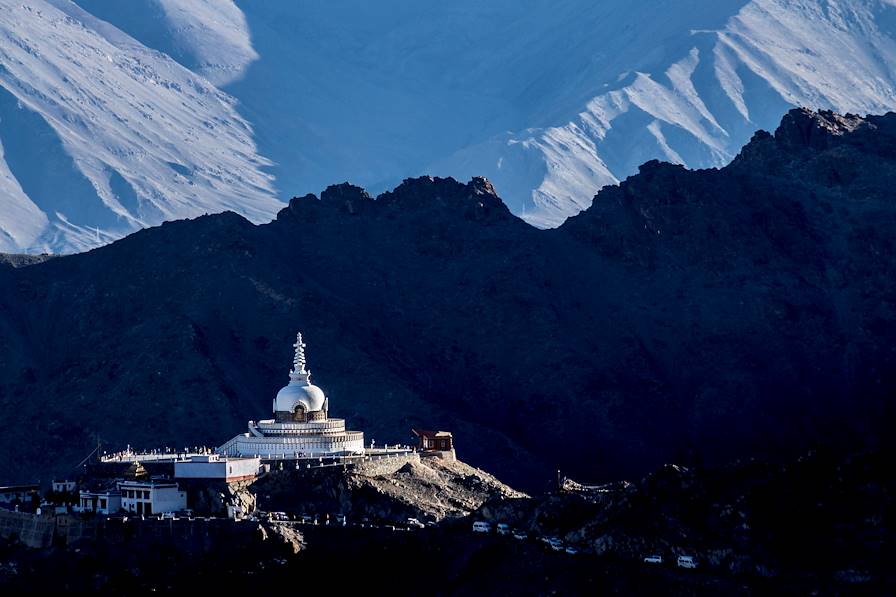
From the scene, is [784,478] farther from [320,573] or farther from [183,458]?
[183,458]

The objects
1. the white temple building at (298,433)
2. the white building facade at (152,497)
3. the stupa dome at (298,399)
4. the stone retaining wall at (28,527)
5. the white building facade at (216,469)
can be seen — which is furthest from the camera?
the stupa dome at (298,399)

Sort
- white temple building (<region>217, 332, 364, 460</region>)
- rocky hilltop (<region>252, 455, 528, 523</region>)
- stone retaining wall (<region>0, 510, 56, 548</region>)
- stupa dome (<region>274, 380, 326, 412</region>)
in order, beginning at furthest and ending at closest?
1. stupa dome (<region>274, 380, 326, 412</region>)
2. white temple building (<region>217, 332, 364, 460</region>)
3. rocky hilltop (<region>252, 455, 528, 523</region>)
4. stone retaining wall (<region>0, 510, 56, 548</region>)

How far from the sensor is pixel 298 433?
15550cm

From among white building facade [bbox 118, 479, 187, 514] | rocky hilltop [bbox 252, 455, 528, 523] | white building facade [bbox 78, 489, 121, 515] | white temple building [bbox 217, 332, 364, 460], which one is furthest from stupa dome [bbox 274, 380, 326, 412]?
white building facade [bbox 78, 489, 121, 515]

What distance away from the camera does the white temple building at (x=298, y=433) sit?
154m

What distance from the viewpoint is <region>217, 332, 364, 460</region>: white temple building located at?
504 feet

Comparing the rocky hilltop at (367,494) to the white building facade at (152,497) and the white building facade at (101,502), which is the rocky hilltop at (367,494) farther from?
the white building facade at (101,502)

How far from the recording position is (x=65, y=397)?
195000 mm

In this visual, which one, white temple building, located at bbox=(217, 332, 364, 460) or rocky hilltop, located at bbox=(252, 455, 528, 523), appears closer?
rocky hilltop, located at bbox=(252, 455, 528, 523)

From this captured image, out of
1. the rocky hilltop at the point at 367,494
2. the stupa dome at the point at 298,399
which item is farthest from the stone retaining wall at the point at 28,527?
the stupa dome at the point at 298,399

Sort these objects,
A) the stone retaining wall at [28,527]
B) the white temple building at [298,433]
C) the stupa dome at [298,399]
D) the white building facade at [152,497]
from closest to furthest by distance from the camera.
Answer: the stone retaining wall at [28,527]
the white building facade at [152,497]
the white temple building at [298,433]
the stupa dome at [298,399]

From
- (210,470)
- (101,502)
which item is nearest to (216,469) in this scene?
(210,470)

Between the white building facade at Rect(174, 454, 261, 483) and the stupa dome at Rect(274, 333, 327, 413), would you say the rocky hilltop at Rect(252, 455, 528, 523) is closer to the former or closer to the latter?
the white building facade at Rect(174, 454, 261, 483)

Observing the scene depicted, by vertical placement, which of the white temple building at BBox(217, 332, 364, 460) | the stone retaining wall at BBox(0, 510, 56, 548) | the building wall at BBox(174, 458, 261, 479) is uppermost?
the white temple building at BBox(217, 332, 364, 460)
